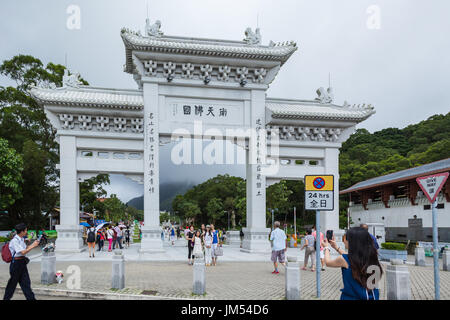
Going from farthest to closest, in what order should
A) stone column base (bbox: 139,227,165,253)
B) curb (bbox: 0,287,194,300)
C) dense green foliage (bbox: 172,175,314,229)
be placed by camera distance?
dense green foliage (bbox: 172,175,314,229)
stone column base (bbox: 139,227,165,253)
curb (bbox: 0,287,194,300)

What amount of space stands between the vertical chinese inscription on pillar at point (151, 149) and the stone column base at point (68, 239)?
402 cm

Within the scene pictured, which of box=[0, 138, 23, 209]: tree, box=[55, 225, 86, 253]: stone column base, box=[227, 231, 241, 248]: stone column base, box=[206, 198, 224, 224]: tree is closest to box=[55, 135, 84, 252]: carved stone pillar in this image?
box=[55, 225, 86, 253]: stone column base

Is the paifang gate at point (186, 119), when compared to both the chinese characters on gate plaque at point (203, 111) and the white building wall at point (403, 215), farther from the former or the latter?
the white building wall at point (403, 215)

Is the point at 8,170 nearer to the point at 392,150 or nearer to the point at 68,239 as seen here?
the point at 68,239

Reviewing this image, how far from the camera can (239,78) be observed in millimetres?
22359

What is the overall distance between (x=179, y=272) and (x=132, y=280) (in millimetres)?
2526

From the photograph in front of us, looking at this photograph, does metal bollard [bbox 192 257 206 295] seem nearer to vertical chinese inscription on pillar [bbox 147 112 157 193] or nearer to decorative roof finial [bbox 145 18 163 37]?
vertical chinese inscription on pillar [bbox 147 112 157 193]

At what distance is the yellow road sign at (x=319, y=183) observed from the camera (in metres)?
9.54

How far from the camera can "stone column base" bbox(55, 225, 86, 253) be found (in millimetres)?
19312

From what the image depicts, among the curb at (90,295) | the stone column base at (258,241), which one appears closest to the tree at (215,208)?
the stone column base at (258,241)

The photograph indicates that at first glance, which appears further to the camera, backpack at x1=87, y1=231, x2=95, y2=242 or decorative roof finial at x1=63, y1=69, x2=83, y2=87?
decorative roof finial at x1=63, y1=69, x2=83, y2=87

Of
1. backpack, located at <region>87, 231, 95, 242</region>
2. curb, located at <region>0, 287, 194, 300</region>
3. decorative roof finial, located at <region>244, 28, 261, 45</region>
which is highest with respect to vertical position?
decorative roof finial, located at <region>244, 28, 261, 45</region>

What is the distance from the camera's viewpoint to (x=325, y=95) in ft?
79.5

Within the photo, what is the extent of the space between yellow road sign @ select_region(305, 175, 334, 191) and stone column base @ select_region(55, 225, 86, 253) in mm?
13666
